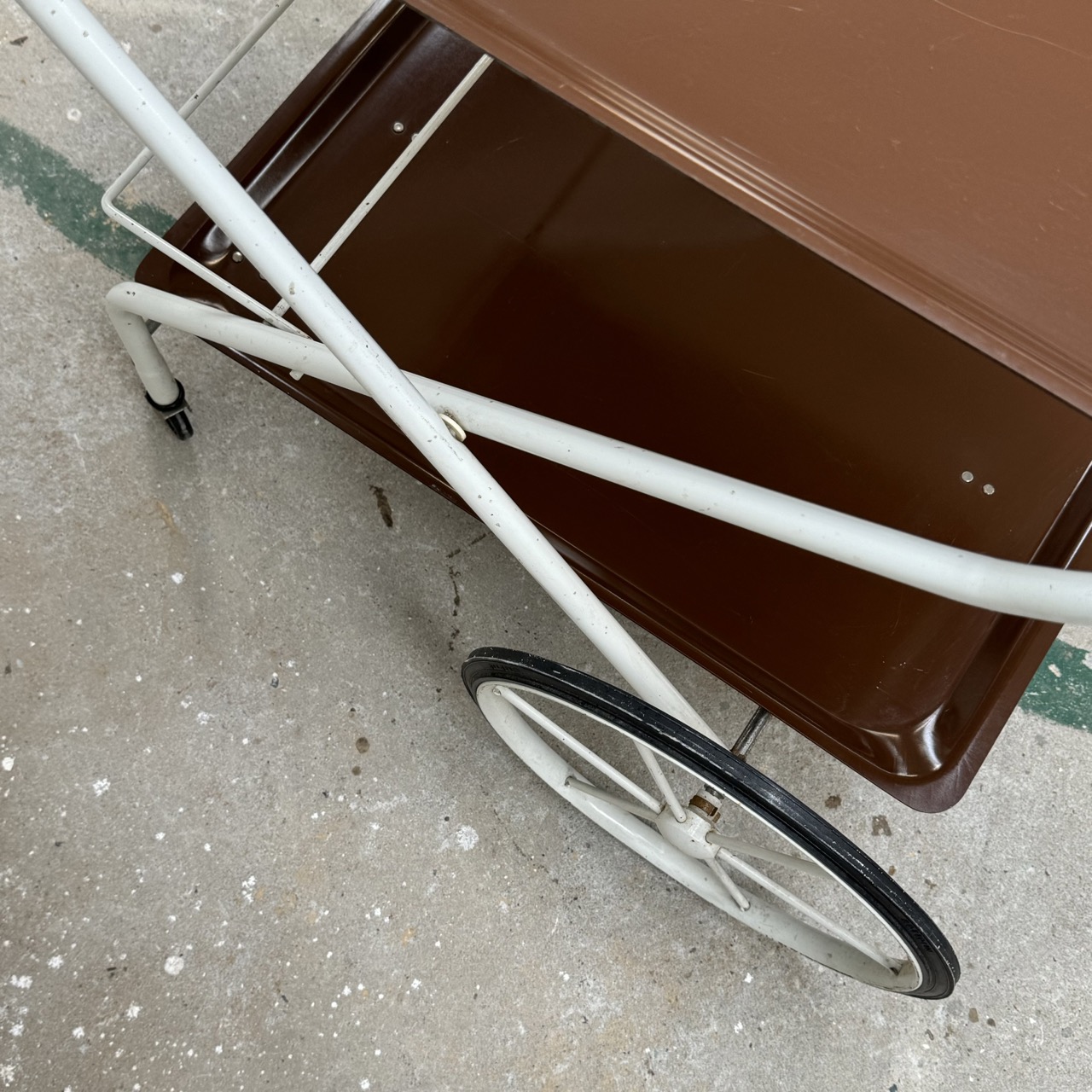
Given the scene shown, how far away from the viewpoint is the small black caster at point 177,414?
3.89 feet

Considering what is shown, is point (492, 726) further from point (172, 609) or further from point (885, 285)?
point (885, 285)

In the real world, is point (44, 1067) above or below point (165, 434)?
below

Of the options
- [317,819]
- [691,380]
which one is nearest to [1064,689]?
[691,380]

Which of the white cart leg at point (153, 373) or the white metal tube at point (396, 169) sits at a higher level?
the white metal tube at point (396, 169)

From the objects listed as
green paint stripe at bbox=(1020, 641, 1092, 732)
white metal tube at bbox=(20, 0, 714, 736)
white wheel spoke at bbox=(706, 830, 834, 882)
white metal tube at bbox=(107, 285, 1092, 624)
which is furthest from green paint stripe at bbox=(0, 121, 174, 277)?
green paint stripe at bbox=(1020, 641, 1092, 732)

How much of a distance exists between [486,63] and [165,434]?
1.98 ft

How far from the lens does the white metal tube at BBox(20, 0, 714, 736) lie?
611 millimetres

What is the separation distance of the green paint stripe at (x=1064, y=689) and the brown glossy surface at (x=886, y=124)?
95cm

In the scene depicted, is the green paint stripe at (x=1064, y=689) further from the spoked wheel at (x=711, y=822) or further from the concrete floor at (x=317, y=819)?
the spoked wheel at (x=711, y=822)

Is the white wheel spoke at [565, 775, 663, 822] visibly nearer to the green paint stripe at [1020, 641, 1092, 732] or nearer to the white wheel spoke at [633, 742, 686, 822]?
the white wheel spoke at [633, 742, 686, 822]

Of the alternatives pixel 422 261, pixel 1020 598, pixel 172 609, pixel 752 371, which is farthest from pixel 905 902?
pixel 172 609

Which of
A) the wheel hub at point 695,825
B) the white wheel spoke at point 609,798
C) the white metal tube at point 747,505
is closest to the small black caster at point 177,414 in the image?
the white metal tube at point 747,505

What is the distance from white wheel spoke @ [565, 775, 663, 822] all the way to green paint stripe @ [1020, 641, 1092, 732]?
59 centimetres

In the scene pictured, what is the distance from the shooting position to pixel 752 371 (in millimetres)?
958
